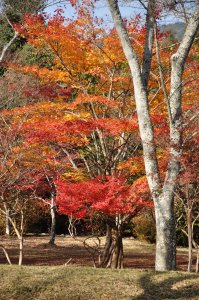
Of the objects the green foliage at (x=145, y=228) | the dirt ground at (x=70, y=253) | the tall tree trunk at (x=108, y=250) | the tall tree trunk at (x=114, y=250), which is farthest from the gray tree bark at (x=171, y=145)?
the green foliage at (x=145, y=228)

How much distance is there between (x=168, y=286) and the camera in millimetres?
5535

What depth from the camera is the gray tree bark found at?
7.24m

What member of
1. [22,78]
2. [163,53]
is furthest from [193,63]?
[22,78]

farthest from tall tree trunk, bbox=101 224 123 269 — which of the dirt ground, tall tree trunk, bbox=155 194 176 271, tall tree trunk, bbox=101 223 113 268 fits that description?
tall tree trunk, bbox=155 194 176 271

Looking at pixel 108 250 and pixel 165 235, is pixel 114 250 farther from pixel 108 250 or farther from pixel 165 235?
pixel 165 235

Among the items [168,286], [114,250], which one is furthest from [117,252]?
[168,286]

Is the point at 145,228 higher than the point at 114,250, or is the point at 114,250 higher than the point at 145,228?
the point at 145,228

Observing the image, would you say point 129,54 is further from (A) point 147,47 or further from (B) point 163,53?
(B) point 163,53

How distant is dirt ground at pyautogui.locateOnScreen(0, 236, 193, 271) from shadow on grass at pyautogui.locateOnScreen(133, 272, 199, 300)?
622 centimetres

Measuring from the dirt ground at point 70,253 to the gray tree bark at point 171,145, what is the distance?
5057mm

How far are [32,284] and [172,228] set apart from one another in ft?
9.45

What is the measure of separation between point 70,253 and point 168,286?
36.5 feet

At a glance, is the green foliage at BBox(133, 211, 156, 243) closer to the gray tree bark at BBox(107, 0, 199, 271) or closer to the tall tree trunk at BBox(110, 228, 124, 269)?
the tall tree trunk at BBox(110, 228, 124, 269)

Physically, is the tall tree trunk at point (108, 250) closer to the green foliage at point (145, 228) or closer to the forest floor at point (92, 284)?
the forest floor at point (92, 284)
